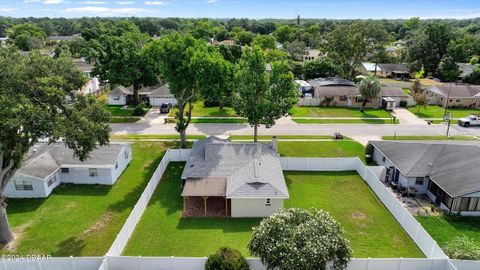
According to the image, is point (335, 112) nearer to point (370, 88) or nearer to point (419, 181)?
point (370, 88)

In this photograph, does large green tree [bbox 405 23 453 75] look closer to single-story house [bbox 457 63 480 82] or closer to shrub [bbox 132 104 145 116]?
single-story house [bbox 457 63 480 82]

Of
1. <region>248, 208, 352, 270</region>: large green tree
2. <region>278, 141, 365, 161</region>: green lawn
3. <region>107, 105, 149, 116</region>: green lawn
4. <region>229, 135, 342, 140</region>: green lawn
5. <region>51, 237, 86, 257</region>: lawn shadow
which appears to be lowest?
<region>51, 237, 86, 257</region>: lawn shadow

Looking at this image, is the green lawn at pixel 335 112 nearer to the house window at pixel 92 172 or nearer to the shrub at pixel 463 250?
the house window at pixel 92 172

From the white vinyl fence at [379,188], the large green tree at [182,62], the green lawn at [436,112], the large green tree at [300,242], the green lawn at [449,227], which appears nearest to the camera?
the large green tree at [300,242]

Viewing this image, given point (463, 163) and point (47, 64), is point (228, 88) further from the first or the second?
point (463, 163)

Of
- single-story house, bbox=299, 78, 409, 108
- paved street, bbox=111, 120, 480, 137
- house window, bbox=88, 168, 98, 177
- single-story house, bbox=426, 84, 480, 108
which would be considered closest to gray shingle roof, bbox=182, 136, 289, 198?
house window, bbox=88, 168, 98, 177

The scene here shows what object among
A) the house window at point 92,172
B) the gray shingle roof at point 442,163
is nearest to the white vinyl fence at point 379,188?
the gray shingle roof at point 442,163

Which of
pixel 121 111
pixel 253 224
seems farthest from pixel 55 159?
pixel 121 111

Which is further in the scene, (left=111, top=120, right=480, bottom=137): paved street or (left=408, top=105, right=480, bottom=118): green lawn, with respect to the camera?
(left=408, top=105, right=480, bottom=118): green lawn
